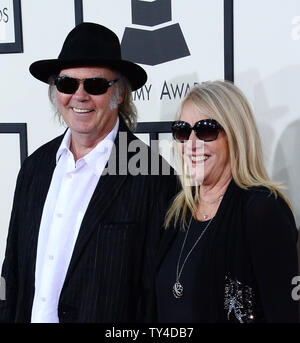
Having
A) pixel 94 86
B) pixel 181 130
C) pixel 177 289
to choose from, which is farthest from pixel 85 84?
pixel 177 289

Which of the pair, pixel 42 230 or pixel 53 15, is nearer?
pixel 42 230

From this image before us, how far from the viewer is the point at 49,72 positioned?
63.3 inches

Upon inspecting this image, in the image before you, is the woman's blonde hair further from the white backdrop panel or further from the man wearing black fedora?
the white backdrop panel

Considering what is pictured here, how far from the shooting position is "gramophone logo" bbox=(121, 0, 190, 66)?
1.89m

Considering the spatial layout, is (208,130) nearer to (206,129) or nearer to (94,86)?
(206,129)

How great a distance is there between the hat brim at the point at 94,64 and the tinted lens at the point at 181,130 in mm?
234

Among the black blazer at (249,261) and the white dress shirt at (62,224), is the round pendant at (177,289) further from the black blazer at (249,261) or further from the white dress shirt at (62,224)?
the white dress shirt at (62,224)

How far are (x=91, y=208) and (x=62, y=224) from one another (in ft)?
0.35

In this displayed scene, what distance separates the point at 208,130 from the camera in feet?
4.44

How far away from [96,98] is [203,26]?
0.58 m

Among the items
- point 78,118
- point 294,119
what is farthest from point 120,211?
point 294,119
